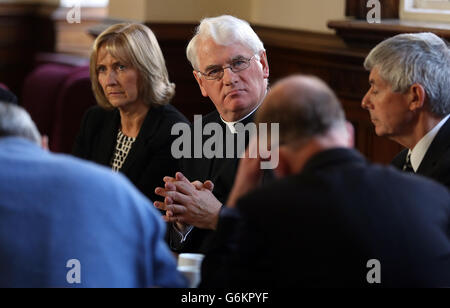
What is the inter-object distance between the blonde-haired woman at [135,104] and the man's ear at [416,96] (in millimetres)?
1352

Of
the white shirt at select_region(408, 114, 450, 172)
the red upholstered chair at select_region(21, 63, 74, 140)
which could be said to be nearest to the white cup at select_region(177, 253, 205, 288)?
the white shirt at select_region(408, 114, 450, 172)

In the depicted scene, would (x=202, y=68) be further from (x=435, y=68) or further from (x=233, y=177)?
(x=435, y=68)

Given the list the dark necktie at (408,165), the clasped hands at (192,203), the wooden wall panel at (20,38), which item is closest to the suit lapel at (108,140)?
the clasped hands at (192,203)

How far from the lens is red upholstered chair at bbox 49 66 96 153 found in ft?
19.7

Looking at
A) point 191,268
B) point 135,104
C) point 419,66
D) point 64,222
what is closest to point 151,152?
point 135,104

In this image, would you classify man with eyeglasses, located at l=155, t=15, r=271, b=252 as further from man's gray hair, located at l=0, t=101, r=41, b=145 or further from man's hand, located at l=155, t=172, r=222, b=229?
man's gray hair, located at l=0, t=101, r=41, b=145

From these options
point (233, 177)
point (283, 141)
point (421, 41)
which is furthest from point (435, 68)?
point (283, 141)

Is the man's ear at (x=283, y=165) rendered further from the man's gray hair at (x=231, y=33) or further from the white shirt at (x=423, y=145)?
the man's gray hair at (x=231, y=33)

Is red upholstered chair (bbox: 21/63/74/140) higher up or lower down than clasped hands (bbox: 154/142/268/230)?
lower down

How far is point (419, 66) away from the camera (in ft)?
9.96

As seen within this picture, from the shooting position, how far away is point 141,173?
407 centimetres

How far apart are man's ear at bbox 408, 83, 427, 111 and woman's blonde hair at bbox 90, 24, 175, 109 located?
58.4 inches

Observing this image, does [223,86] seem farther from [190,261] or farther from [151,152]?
[190,261]

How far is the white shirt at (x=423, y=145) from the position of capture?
120 inches
